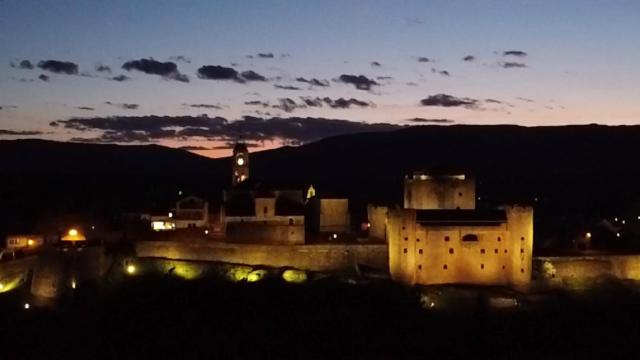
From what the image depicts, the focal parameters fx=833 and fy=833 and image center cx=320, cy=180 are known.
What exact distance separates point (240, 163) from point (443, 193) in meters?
16.3

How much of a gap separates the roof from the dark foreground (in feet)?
11.4

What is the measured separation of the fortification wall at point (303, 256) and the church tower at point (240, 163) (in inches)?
573

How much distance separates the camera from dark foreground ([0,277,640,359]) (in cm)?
3238

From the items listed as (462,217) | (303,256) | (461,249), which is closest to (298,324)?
(303,256)

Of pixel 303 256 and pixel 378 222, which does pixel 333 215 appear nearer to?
pixel 378 222

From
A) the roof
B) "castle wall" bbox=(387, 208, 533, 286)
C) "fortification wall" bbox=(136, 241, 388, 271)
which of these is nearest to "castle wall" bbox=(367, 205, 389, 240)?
"fortification wall" bbox=(136, 241, 388, 271)

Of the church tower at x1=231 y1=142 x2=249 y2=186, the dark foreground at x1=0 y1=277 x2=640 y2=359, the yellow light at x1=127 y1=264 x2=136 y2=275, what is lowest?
the dark foreground at x1=0 y1=277 x2=640 y2=359

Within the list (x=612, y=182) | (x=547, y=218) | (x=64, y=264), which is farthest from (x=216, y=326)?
(x=612, y=182)

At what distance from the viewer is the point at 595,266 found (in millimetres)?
40094

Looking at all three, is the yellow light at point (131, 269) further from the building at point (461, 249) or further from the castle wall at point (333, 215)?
the building at point (461, 249)

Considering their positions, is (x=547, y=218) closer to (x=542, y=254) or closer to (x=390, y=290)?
(x=542, y=254)

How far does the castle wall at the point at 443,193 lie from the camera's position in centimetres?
4303

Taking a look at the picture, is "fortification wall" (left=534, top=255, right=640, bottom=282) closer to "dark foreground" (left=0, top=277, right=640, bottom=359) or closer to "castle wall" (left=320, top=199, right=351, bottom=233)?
"dark foreground" (left=0, top=277, right=640, bottom=359)

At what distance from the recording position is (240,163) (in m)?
54.3
